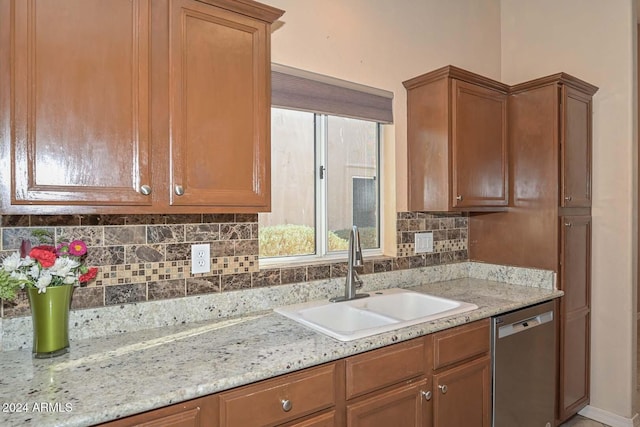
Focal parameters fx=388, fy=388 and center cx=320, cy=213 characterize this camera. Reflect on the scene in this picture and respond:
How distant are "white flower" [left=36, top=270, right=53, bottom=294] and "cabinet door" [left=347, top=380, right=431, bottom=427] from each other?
42.6 inches

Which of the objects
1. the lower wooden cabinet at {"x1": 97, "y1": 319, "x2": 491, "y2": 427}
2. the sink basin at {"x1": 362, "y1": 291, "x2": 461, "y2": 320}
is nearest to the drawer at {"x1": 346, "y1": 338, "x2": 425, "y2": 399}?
the lower wooden cabinet at {"x1": 97, "y1": 319, "x2": 491, "y2": 427}

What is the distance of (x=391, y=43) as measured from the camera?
93.7 inches

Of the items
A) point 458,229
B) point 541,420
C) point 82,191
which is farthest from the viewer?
point 458,229

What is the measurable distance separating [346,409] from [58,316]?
1021mm

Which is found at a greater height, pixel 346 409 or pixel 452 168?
pixel 452 168

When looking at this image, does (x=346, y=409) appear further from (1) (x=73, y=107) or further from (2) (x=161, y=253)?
(1) (x=73, y=107)

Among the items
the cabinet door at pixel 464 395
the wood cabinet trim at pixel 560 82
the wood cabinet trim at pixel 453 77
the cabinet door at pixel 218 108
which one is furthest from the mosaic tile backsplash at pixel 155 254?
the wood cabinet trim at pixel 560 82

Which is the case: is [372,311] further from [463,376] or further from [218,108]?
[218,108]

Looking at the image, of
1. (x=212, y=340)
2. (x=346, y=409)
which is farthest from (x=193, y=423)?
(x=346, y=409)

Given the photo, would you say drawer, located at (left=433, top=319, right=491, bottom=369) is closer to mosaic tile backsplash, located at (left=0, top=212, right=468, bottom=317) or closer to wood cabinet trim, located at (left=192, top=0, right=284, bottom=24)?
mosaic tile backsplash, located at (left=0, top=212, right=468, bottom=317)

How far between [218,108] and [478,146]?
1628 millimetres

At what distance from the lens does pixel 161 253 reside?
1.62 metres

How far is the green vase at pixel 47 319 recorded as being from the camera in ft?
4.05

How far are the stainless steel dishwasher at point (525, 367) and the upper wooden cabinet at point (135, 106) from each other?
142 cm
